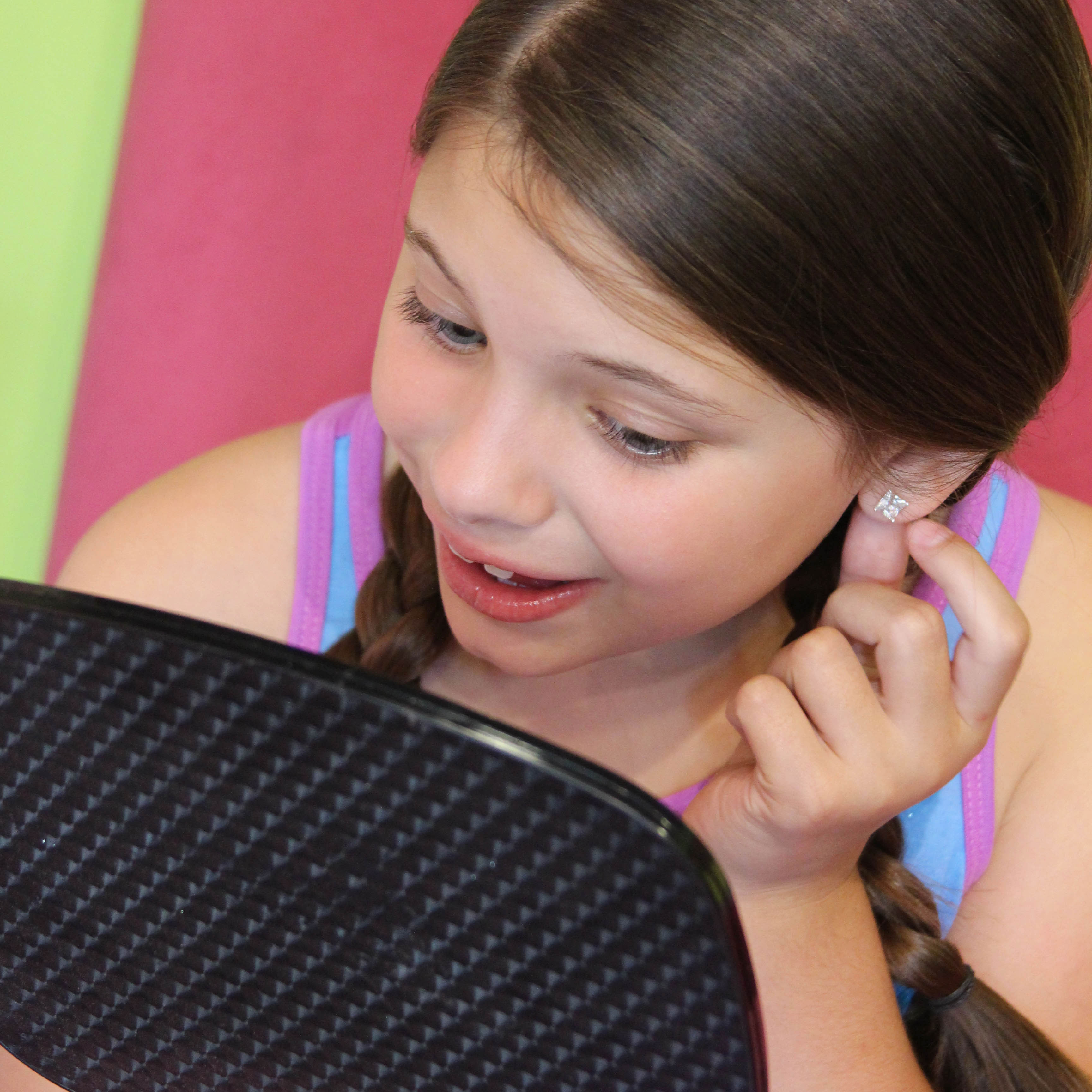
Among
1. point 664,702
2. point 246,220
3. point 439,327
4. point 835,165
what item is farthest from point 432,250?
point 246,220

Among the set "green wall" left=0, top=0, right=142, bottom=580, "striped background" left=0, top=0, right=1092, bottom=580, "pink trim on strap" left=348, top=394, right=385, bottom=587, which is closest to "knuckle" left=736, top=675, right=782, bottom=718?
"pink trim on strap" left=348, top=394, right=385, bottom=587

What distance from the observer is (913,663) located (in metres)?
0.66

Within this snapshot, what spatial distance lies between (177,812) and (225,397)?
1.05 meters

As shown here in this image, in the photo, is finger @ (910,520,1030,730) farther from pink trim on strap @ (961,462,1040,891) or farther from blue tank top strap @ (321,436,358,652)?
blue tank top strap @ (321,436,358,652)

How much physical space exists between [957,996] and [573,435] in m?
0.45

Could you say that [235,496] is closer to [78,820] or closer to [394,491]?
[394,491]

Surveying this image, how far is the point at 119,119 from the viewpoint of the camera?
128 cm

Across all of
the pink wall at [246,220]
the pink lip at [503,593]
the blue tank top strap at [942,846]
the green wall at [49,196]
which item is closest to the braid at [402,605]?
the pink lip at [503,593]

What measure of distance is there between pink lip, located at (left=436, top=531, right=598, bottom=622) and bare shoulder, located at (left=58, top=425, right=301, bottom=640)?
0.21 m

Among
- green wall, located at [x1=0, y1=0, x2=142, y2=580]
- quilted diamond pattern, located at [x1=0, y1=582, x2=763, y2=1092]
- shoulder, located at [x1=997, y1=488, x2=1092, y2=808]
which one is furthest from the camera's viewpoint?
green wall, located at [x1=0, y1=0, x2=142, y2=580]

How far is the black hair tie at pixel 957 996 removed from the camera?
0.78 m

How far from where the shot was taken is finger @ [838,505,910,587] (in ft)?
2.47

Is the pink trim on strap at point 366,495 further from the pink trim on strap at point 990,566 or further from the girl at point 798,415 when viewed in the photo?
the pink trim on strap at point 990,566

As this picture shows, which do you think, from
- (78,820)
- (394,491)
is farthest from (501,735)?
(394,491)
